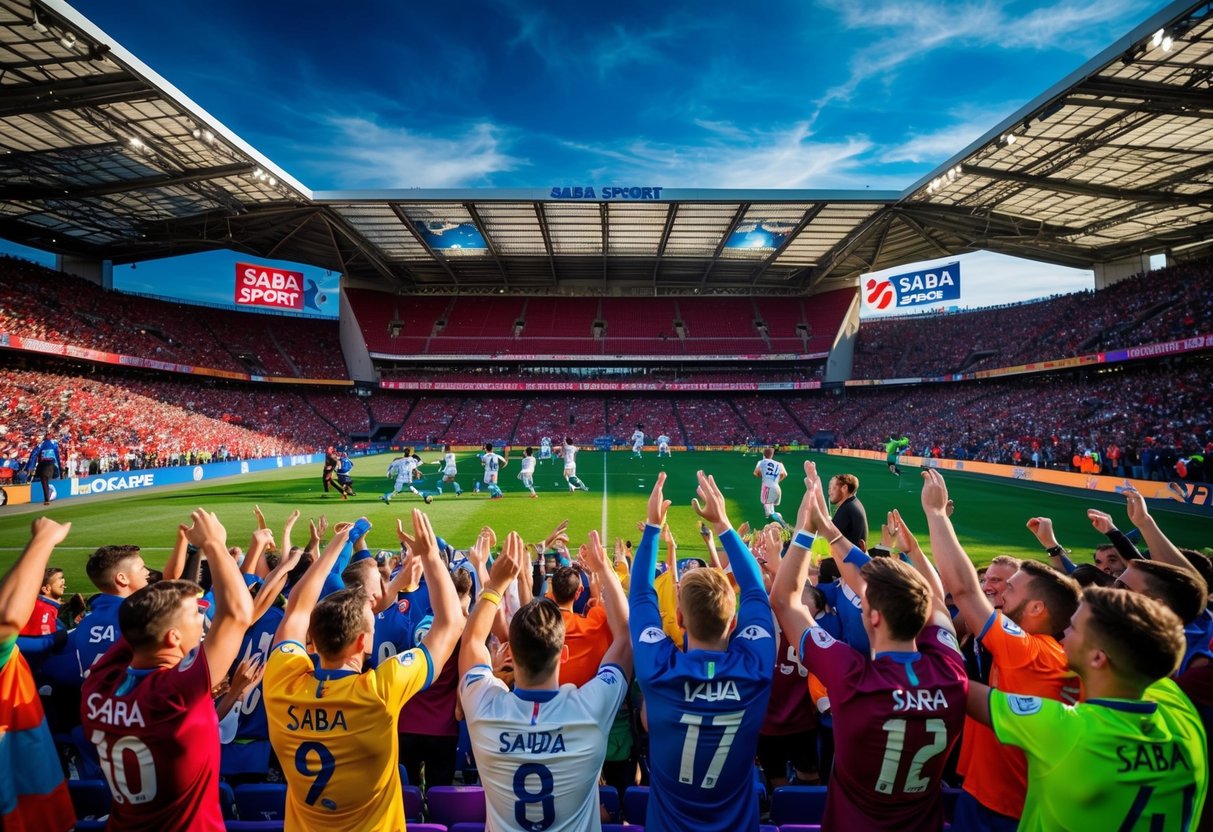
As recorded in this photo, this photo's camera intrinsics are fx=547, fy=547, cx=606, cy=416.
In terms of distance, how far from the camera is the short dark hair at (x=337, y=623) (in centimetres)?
243

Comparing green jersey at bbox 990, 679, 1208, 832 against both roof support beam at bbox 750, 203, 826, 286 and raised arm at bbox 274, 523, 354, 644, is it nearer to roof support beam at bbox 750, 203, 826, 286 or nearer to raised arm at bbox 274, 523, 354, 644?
raised arm at bbox 274, 523, 354, 644

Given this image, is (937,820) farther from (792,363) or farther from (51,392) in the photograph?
(792,363)

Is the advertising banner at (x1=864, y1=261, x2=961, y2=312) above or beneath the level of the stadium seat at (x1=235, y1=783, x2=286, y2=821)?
above

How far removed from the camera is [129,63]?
1825 centimetres

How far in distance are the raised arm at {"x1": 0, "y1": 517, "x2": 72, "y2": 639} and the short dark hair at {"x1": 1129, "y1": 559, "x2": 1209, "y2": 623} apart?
5.41 m

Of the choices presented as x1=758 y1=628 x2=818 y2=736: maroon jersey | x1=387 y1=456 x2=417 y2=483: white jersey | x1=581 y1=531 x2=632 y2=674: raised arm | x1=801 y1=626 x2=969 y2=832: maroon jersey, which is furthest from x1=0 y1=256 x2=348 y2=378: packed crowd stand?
x1=801 y1=626 x2=969 y2=832: maroon jersey

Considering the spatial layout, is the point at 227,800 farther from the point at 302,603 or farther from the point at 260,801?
the point at 302,603

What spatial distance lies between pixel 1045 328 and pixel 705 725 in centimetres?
5235

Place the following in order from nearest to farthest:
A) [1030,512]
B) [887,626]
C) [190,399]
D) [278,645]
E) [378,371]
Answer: [887,626] < [278,645] < [1030,512] < [190,399] < [378,371]

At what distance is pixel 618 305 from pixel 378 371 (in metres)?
25.5

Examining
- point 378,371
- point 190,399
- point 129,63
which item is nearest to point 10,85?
point 129,63

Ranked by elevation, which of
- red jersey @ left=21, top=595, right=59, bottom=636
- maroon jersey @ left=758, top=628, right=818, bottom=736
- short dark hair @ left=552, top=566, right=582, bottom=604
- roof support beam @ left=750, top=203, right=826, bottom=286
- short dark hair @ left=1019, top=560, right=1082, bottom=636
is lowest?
maroon jersey @ left=758, top=628, right=818, bottom=736

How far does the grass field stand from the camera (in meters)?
13.8

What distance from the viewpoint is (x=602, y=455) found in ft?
131
